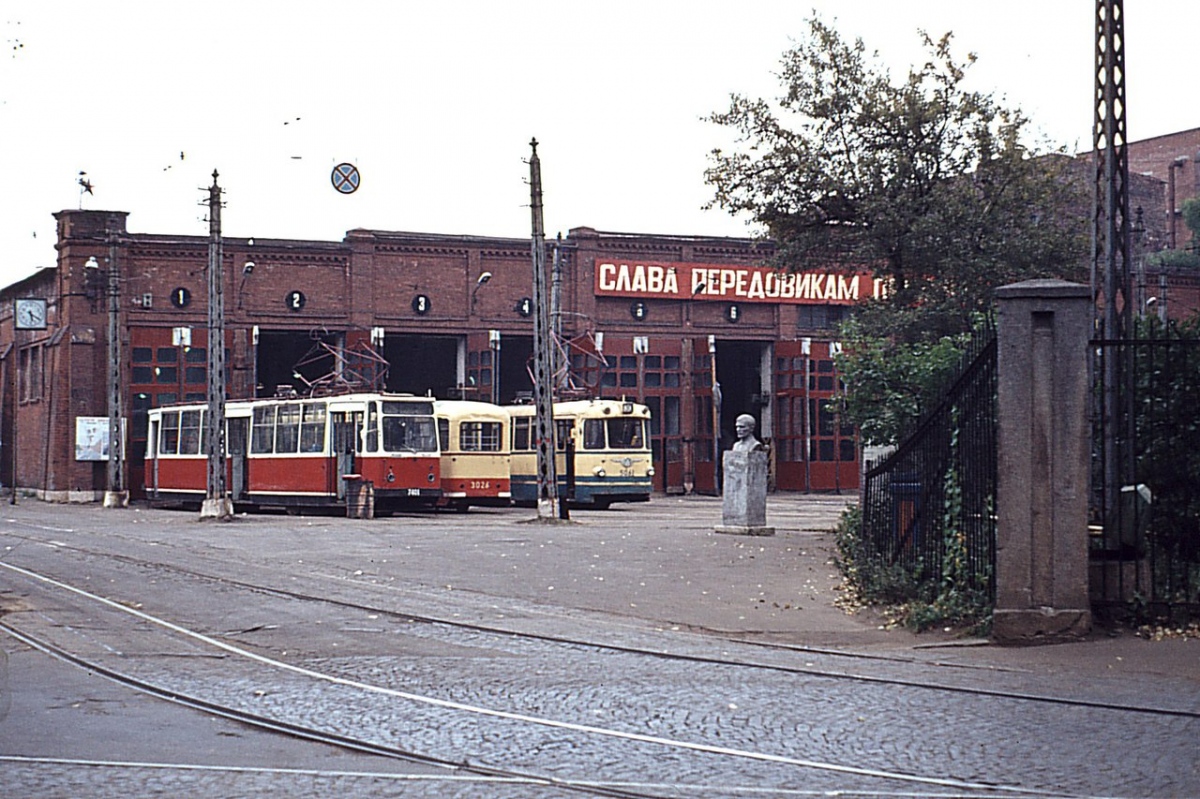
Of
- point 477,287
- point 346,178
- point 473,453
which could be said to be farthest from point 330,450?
point 477,287

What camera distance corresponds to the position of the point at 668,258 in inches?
2281

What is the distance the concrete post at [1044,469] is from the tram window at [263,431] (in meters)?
29.0

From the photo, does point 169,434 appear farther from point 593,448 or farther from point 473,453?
point 593,448

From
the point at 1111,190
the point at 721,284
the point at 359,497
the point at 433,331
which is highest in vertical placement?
the point at 721,284

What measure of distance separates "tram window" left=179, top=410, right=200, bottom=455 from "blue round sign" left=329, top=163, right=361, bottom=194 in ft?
28.1

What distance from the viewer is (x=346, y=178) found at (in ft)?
154

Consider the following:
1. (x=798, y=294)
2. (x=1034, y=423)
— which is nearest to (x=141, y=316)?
(x=798, y=294)

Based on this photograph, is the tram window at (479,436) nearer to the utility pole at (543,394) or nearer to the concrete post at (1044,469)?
the utility pole at (543,394)

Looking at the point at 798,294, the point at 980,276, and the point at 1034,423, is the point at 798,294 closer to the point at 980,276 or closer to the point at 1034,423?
the point at 980,276

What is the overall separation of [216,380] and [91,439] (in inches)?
760

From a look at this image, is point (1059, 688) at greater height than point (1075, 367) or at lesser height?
lesser

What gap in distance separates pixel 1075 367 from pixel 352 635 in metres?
6.67

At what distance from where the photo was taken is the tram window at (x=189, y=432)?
42812mm

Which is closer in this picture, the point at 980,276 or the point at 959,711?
the point at 959,711
